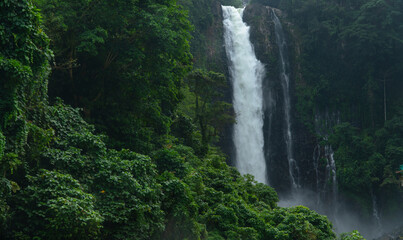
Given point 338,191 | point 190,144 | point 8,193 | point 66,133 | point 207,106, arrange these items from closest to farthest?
1. point 8,193
2. point 66,133
3. point 190,144
4. point 207,106
5. point 338,191

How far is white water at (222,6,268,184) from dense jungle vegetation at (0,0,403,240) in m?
5.48

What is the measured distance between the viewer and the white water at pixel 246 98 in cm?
2619

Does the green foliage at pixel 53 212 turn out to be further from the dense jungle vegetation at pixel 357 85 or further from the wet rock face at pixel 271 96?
the dense jungle vegetation at pixel 357 85

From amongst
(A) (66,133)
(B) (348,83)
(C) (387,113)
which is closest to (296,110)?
(B) (348,83)

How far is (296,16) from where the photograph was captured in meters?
31.1

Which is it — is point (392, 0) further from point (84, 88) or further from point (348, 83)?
point (84, 88)

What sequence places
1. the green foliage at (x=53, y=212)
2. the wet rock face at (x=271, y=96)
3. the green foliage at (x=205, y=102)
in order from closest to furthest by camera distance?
the green foliage at (x=53, y=212) → the green foliage at (x=205, y=102) → the wet rock face at (x=271, y=96)

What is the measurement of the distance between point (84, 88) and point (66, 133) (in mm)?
3811

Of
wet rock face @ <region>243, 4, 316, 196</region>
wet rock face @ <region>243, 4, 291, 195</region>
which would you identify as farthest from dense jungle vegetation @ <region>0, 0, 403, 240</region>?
wet rock face @ <region>243, 4, 291, 195</region>

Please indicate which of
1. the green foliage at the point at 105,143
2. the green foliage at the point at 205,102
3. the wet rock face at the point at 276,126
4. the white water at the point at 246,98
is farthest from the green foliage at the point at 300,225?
the wet rock face at the point at 276,126

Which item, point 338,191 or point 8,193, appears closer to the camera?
point 8,193

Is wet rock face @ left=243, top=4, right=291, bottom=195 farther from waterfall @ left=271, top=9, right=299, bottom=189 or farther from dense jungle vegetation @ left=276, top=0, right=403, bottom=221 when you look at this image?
dense jungle vegetation @ left=276, top=0, right=403, bottom=221

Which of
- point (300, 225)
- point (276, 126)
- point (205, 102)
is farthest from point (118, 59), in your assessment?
point (276, 126)

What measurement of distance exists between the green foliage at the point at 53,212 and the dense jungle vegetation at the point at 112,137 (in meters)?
0.02
